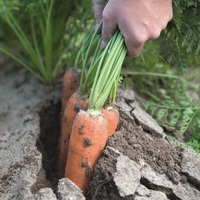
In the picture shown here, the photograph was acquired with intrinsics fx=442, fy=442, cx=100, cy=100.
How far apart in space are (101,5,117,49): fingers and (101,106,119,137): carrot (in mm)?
322

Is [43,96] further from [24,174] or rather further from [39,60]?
[24,174]

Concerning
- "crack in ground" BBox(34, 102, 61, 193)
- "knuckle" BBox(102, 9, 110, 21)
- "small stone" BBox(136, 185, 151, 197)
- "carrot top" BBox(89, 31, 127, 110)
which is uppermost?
"knuckle" BBox(102, 9, 110, 21)

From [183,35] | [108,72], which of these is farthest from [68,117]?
[183,35]

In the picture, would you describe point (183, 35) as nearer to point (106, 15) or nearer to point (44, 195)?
point (106, 15)

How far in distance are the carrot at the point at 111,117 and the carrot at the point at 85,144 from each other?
7 centimetres

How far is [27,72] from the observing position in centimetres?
325

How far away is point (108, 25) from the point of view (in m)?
2.06

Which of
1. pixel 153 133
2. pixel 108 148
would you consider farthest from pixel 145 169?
pixel 153 133

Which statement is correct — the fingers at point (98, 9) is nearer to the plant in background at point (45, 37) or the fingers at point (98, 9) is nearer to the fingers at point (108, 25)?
the fingers at point (108, 25)

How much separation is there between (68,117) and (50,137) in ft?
1.43

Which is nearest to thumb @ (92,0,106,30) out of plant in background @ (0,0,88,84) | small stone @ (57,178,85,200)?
plant in background @ (0,0,88,84)

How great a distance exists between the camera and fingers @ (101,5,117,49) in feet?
6.57

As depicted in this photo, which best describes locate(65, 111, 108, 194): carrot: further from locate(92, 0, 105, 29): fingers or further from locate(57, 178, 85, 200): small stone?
locate(92, 0, 105, 29): fingers

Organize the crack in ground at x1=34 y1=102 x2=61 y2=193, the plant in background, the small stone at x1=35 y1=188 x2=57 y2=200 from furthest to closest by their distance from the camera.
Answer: the plant in background, the crack in ground at x1=34 y1=102 x2=61 y2=193, the small stone at x1=35 y1=188 x2=57 y2=200
